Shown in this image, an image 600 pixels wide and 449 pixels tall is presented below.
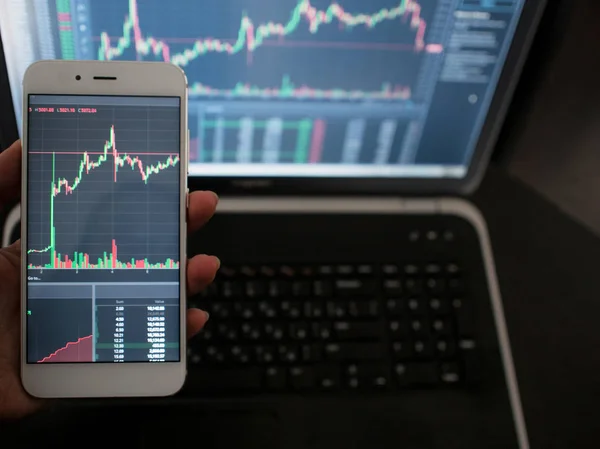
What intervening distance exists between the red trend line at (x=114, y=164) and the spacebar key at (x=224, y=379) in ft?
0.60

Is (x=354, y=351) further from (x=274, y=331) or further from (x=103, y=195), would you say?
(x=103, y=195)

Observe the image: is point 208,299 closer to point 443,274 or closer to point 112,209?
point 112,209

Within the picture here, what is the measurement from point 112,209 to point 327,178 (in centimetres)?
22

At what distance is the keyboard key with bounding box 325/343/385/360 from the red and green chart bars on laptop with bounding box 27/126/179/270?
17 cm

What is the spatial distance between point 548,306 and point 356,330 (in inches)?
7.9

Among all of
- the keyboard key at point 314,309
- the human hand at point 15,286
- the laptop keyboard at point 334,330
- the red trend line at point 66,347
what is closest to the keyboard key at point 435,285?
the laptop keyboard at point 334,330

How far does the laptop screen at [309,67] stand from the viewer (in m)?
0.50

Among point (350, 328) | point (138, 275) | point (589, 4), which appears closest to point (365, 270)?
point (350, 328)

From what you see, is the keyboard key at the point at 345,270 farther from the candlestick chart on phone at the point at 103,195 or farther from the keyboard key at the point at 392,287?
the candlestick chart on phone at the point at 103,195

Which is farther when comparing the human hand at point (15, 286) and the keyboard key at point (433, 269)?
the keyboard key at point (433, 269)

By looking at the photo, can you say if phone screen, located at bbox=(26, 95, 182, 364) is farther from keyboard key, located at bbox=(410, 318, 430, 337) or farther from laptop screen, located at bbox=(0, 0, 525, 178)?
keyboard key, located at bbox=(410, 318, 430, 337)

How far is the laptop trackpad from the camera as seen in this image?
51 centimetres

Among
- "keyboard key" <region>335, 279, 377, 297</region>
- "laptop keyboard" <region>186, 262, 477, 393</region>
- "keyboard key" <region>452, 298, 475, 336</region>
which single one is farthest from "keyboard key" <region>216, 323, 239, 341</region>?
"keyboard key" <region>452, 298, 475, 336</region>

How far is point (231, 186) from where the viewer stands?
59cm
